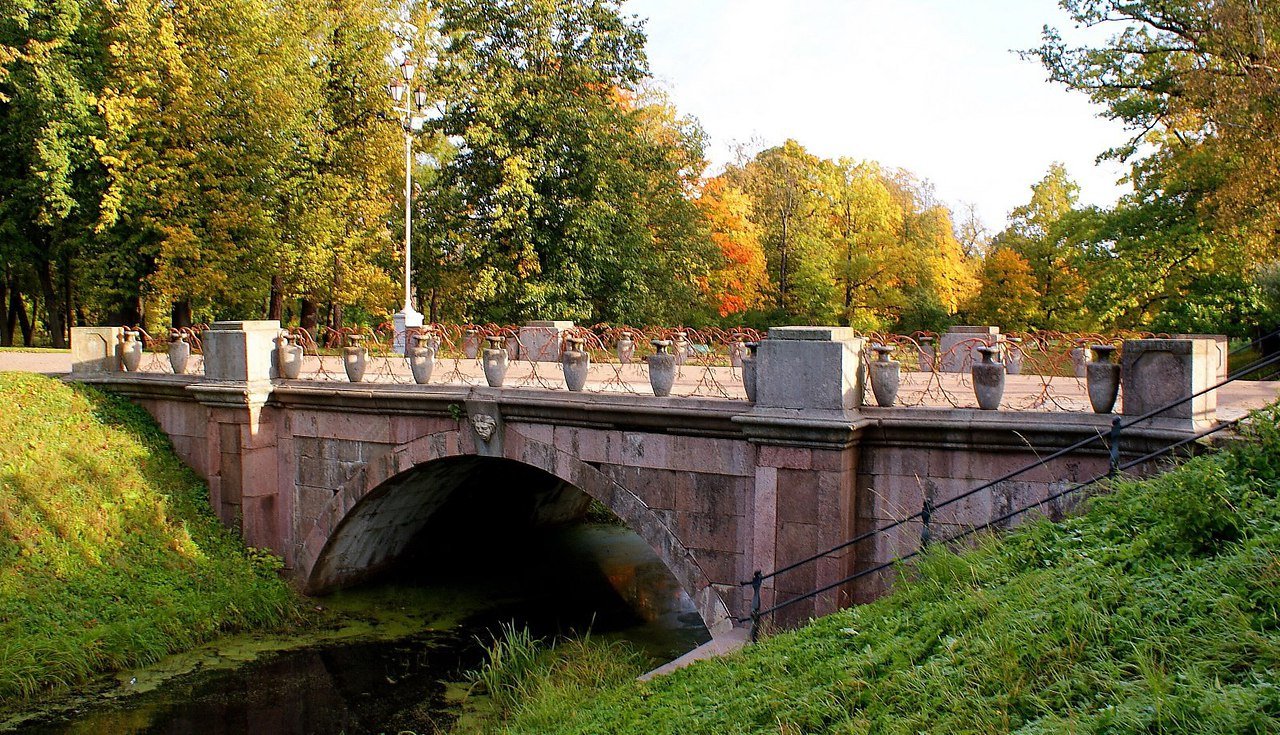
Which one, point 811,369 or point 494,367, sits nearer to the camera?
point 811,369

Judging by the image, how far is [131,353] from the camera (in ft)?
48.2

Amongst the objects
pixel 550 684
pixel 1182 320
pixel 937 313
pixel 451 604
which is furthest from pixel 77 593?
pixel 937 313

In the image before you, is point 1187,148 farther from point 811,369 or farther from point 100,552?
point 100,552

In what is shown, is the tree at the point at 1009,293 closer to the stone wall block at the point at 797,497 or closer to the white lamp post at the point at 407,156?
the white lamp post at the point at 407,156

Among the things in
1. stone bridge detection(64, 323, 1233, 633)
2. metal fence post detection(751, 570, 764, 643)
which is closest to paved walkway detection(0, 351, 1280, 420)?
stone bridge detection(64, 323, 1233, 633)

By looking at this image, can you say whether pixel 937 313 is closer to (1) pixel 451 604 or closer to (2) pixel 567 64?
(2) pixel 567 64

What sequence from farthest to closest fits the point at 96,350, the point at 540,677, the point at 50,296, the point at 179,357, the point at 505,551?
the point at 50,296
the point at 505,551
the point at 96,350
the point at 179,357
the point at 540,677

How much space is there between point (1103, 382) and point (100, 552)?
11.2m

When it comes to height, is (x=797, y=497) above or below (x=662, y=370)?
below

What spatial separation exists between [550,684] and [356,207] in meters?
19.2

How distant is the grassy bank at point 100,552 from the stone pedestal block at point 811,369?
751 centimetres

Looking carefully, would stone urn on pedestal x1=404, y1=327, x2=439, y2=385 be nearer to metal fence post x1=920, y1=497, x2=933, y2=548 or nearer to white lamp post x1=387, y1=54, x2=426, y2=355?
white lamp post x1=387, y1=54, x2=426, y2=355

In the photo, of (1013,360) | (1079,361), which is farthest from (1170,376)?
(1013,360)

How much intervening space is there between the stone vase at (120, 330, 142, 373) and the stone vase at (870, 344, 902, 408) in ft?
38.1
